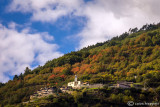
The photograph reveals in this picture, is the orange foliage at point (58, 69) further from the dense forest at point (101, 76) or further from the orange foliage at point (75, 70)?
the orange foliage at point (75, 70)

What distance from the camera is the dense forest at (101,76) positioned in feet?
139

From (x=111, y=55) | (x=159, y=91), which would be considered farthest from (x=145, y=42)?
(x=159, y=91)

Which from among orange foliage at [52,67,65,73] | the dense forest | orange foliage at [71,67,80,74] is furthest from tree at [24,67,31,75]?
orange foliage at [71,67,80,74]

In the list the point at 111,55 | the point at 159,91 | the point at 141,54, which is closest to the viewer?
the point at 159,91

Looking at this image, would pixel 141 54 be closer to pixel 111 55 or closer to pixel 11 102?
pixel 111 55

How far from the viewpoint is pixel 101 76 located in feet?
197

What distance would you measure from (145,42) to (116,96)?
47338 millimetres

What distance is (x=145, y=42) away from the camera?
83438mm

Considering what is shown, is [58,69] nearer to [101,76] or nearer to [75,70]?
[75,70]

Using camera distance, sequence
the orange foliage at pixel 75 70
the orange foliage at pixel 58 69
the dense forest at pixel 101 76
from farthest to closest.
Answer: the orange foliage at pixel 58 69 < the orange foliage at pixel 75 70 < the dense forest at pixel 101 76

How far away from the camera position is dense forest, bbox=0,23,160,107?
42375 millimetres

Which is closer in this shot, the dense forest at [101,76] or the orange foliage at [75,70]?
the dense forest at [101,76]

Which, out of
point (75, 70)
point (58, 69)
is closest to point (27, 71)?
point (58, 69)

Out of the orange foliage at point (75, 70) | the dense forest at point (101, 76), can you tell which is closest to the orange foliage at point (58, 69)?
the dense forest at point (101, 76)
